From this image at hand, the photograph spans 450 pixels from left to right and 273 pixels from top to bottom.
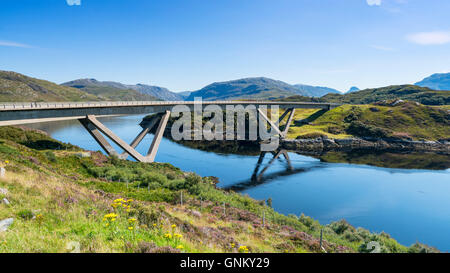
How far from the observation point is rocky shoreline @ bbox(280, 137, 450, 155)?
75.4 metres

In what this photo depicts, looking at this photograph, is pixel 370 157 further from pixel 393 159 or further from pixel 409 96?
pixel 409 96

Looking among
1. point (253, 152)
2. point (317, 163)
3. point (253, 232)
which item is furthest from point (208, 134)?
point (253, 232)

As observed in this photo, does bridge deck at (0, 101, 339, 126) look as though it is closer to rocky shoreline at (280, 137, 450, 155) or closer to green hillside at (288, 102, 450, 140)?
rocky shoreline at (280, 137, 450, 155)

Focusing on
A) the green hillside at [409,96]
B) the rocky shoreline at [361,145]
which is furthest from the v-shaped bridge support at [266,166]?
the green hillside at [409,96]

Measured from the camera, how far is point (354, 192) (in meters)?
40.2

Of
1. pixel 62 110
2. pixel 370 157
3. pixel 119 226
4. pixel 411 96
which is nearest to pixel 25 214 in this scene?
pixel 119 226

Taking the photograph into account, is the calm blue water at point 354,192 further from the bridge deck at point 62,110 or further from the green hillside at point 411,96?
the green hillside at point 411,96

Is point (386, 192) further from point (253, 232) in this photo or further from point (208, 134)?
point (208, 134)

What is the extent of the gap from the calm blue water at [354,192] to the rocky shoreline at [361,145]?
1595cm

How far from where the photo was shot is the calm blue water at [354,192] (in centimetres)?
2995

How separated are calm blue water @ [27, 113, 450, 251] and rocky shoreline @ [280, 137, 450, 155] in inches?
628

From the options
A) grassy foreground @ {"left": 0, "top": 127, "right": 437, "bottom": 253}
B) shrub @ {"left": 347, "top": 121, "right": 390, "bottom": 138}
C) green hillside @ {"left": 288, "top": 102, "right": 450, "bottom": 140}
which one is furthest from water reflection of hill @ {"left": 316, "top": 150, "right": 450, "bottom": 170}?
grassy foreground @ {"left": 0, "top": 127, "right": 437, "bottom": 253}

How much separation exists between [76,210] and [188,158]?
173ft

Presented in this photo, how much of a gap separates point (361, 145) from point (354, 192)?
157ft
